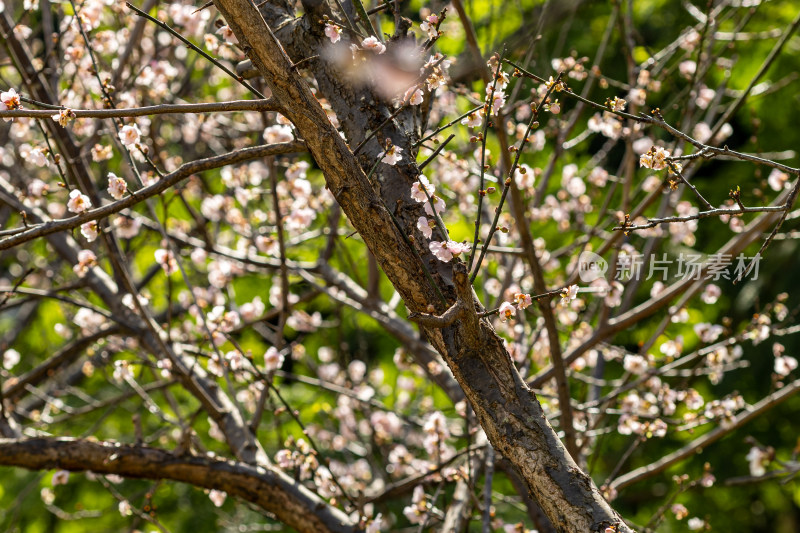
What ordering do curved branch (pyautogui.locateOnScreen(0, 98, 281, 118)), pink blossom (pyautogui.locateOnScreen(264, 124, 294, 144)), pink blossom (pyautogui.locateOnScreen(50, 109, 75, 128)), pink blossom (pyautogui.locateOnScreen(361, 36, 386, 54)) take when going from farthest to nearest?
1. pink blossom (pyautogui.locateOnScreen(264, 124, 294, 144))
2. pink blossom (pyautogui.locateOnScreen(361, 36, 386, 54))
3. pink blossom (pyautogui.locateOnScreen(50, 109, 75, 128))
4. curved branch (pyautogui.locateOnScreen(0, 98, 281, 118))

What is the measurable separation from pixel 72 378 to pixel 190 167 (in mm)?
4477

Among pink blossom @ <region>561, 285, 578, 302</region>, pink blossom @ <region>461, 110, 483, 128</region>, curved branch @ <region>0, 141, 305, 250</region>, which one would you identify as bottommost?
curved branch @ <region>0, 141, 305, 250</region>

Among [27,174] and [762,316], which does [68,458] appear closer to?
[762,316]

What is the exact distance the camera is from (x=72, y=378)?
5730 millimetres

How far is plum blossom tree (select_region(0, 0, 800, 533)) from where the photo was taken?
184 cm

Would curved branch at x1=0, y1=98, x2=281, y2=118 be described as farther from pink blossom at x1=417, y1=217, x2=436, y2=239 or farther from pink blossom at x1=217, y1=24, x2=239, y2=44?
pink blossom at x1=217, y1=24, x2=239, y2=44

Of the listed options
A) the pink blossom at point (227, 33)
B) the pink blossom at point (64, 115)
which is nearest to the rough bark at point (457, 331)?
the pink blossom at point (64, 115)

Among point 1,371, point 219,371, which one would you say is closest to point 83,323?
point 1,371

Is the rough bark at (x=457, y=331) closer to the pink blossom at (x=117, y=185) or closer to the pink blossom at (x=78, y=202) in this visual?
the pink blossom at (x=117, y=185)

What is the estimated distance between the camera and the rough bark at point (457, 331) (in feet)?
5.69

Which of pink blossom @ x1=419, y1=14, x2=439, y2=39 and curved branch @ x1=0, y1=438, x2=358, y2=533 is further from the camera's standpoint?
curved branch @ x1=0, y1=438, x2=358, y2=533

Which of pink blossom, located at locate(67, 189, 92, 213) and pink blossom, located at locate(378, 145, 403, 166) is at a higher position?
pink blossom, located at locate(378, 145, 403, 166)

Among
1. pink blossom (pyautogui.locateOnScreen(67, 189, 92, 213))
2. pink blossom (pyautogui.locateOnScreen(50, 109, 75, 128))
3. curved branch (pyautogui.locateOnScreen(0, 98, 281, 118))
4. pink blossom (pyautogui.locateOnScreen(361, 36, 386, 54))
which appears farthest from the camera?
pink blossom (pyautogui.locateOnScreen(67, 189, 92, 213))

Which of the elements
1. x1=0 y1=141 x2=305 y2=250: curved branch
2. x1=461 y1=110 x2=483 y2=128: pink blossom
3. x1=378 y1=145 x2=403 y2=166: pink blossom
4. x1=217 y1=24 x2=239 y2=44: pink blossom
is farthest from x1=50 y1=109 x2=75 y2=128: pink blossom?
x1=461 y1=110 x2=483 y2=128: pink blossom
